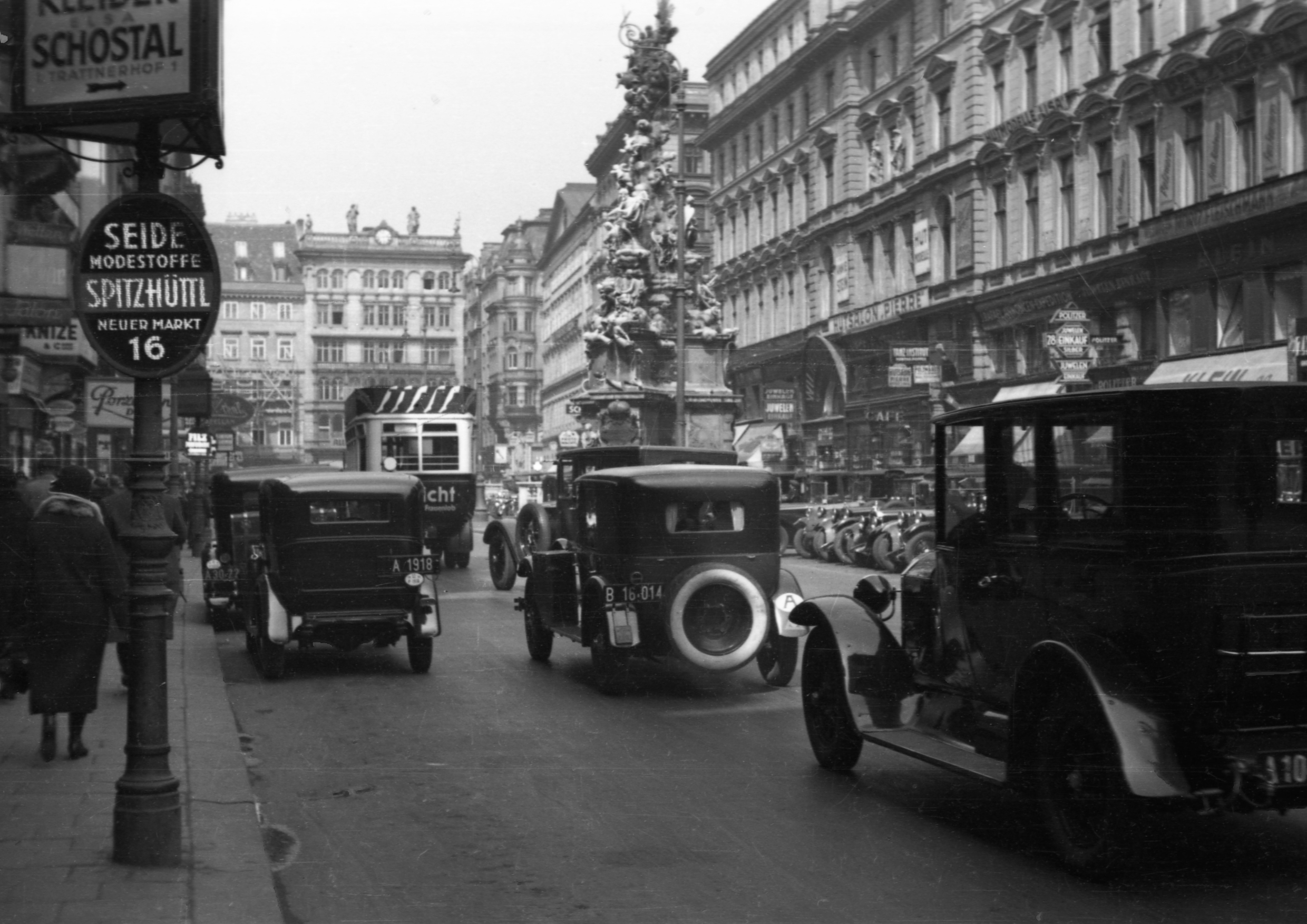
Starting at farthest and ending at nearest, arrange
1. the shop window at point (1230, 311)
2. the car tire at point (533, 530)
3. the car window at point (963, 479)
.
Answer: the shop window at point (1230, 311) → the car tire at point (533, 530) → the car window at point (963, 479)

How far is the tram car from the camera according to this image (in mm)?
30281

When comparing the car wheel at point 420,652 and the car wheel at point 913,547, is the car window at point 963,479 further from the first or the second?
the car wheel at point 913,547

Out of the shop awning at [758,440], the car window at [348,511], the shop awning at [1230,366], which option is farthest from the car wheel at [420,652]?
the shop awning at [758,440]

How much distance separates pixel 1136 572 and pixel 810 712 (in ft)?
10.3

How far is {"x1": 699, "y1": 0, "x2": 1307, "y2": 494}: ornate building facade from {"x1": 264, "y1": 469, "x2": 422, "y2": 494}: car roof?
48.0 ft

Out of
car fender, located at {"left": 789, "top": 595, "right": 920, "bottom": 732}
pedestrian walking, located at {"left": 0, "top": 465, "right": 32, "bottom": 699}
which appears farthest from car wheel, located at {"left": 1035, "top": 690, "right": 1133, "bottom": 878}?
pedestrian walking, located at {"left": 0, "top": 465, "right": 32, "bottom": 699}

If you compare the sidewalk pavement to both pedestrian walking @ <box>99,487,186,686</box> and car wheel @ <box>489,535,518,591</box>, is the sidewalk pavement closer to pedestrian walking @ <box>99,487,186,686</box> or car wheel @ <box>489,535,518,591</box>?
pedestrian walking @ <box>99,487,186,686</box>

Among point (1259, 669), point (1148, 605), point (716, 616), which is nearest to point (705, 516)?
point (716, 616)

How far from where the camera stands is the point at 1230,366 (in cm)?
2625

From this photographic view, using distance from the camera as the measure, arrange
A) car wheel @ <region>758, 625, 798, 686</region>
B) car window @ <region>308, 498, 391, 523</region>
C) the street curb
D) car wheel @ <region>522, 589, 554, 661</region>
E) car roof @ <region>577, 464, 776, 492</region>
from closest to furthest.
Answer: the street curb
car roof @ <region>577, 464, 776, 492</region>
car wheel @ <region>758, 625, 798, 686</region>
car window @ <region>308, 498, 391, 523</region>
car wheel @ <region>522, 589, 554, 661</region>

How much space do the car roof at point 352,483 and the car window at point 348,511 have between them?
11 cm

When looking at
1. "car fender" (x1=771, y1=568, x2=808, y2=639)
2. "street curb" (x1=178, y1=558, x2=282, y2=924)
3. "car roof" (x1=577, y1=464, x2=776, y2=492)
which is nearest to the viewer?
"street curb" (x1=178, y1=558, x2=282, y2=924)

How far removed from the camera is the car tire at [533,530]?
72.4 feet

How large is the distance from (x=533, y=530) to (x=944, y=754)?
625 inches
